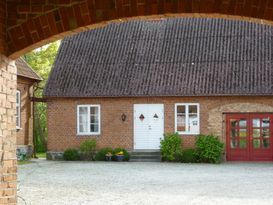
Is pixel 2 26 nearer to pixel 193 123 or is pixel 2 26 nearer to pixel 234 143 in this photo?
pixel 193 123

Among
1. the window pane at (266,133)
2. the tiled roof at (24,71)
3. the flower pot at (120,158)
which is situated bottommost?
the flower pot at (120,158)

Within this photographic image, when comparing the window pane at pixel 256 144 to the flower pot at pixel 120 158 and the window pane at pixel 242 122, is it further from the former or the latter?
the flower pot at pixel 120 158

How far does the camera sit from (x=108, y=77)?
27.5m

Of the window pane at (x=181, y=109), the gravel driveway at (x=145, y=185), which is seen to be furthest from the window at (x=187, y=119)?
the gravel driveway at (x=145, y=185)

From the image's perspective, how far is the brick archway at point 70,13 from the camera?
6836mm

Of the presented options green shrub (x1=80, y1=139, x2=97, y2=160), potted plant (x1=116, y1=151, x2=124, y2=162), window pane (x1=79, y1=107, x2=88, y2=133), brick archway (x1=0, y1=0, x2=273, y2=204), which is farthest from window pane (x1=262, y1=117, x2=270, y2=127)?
brick archway (x1=0, y1=0, x2=273, y2=204)

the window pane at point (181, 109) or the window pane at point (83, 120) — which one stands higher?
the window pane at point (181, 109)

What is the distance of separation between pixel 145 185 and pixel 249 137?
37.2ft

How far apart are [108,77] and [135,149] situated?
11.9 ft

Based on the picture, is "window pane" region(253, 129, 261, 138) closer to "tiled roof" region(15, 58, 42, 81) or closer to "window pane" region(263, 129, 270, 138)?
"window pane" region(263, 129, 270, 138)

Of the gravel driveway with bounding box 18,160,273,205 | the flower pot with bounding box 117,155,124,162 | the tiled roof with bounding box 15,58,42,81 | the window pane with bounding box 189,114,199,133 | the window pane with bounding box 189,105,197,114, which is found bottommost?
the gravel driveway with bounding box 18,160,273,205

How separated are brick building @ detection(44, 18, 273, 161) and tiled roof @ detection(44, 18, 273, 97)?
5 centimetres

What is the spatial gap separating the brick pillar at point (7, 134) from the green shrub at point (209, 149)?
18282mm

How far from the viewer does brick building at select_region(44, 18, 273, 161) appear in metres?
25.9
